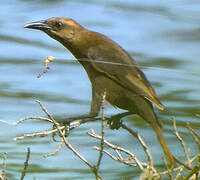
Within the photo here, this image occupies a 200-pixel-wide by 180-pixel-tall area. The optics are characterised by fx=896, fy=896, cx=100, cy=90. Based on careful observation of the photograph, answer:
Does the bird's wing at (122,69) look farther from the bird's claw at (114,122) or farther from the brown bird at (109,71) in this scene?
the bird's claw at (114,122)

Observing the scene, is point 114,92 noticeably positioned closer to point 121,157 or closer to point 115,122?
point 115,122

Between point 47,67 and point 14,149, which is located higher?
point 47,67

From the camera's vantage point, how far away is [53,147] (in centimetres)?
400

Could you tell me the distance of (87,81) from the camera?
132 inches

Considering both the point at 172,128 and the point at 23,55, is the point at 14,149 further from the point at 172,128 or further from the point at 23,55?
the point at 172,128

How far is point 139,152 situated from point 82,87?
0.35 meters

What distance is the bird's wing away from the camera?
2.52m

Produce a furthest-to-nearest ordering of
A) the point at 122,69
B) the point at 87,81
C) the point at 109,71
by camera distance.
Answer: the point at 87,81 → the point at 109,71 → the point at 122,69

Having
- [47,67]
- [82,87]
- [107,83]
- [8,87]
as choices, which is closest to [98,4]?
[8,87]

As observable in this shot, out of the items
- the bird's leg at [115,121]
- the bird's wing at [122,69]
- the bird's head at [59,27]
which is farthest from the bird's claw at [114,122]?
the bird's head at [59,27]

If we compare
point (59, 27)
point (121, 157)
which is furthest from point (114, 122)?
point (59, 27)

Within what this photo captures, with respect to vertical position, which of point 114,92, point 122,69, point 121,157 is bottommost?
point 121,157

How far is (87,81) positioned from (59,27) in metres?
0.37

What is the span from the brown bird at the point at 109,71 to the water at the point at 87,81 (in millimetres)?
50
